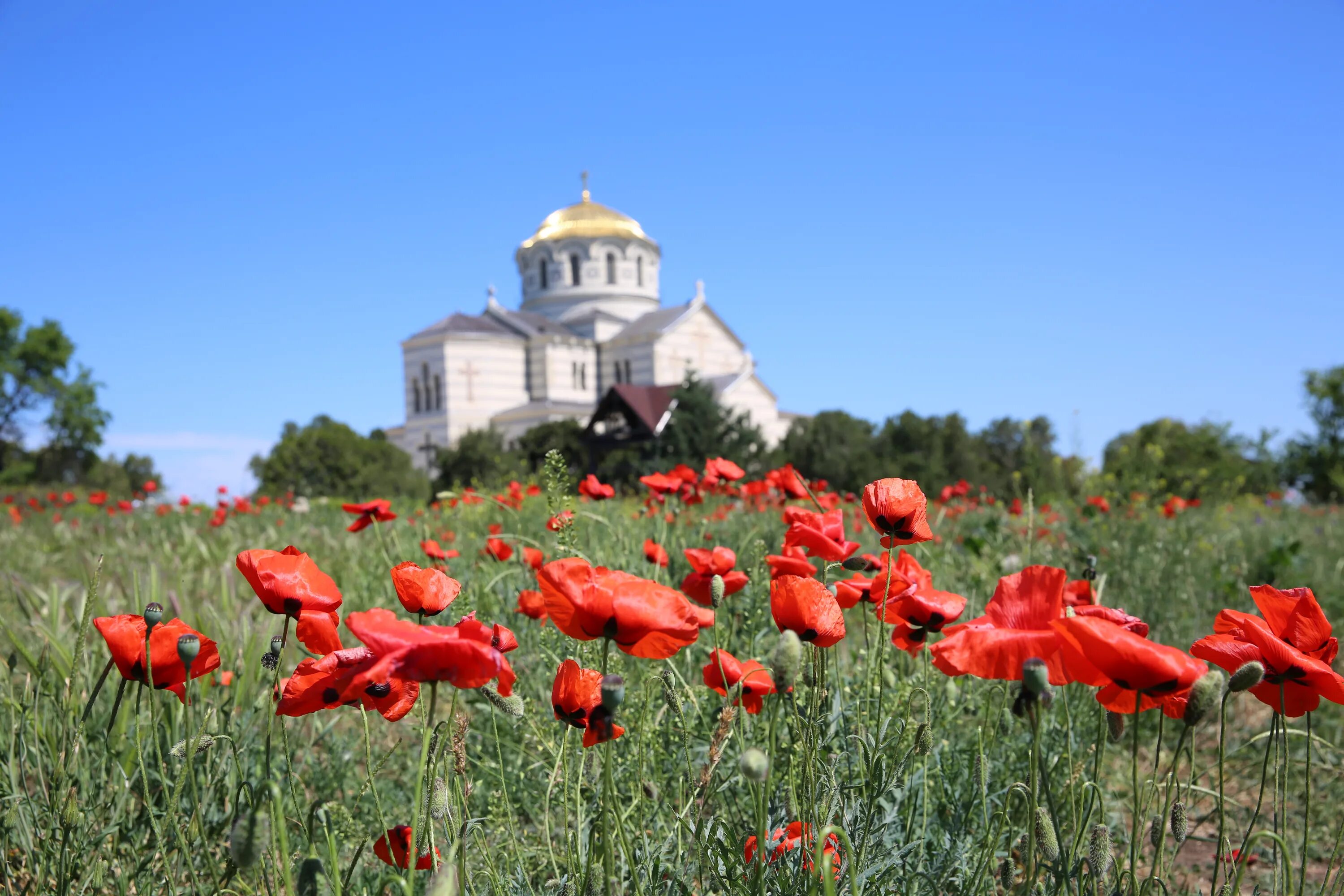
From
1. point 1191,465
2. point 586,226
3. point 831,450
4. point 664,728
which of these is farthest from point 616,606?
point 586,226

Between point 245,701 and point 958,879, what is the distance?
72.3 inches

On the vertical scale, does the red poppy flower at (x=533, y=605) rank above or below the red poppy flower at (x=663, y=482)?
below

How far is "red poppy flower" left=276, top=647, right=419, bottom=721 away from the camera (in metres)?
1.01

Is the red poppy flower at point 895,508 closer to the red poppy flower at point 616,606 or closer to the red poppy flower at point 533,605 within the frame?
the red poppy flower at point 616,606

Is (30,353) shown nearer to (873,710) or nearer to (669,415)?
(669,415)

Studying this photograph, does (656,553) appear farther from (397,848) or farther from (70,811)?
(70,811)

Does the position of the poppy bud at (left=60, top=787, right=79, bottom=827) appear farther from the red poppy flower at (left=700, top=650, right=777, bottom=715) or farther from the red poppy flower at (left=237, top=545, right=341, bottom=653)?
the red poppy flower at (left=700, top=650, right=777, bottom=715)

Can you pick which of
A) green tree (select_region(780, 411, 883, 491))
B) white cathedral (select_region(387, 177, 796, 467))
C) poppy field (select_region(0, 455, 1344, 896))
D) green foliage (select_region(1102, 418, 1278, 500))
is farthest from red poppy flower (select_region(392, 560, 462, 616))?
white cathedral (select_region(387, 177, 796, 467))

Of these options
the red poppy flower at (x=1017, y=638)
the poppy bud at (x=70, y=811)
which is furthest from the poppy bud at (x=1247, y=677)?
the poppy bud at (x=70, y=811)

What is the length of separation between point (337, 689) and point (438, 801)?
0.55ft

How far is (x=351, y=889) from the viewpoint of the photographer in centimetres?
156

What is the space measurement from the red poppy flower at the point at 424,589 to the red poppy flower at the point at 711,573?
60 cm

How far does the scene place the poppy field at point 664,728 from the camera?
0.96 m

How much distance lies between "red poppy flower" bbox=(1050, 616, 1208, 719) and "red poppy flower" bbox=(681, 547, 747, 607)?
82 centimetres
